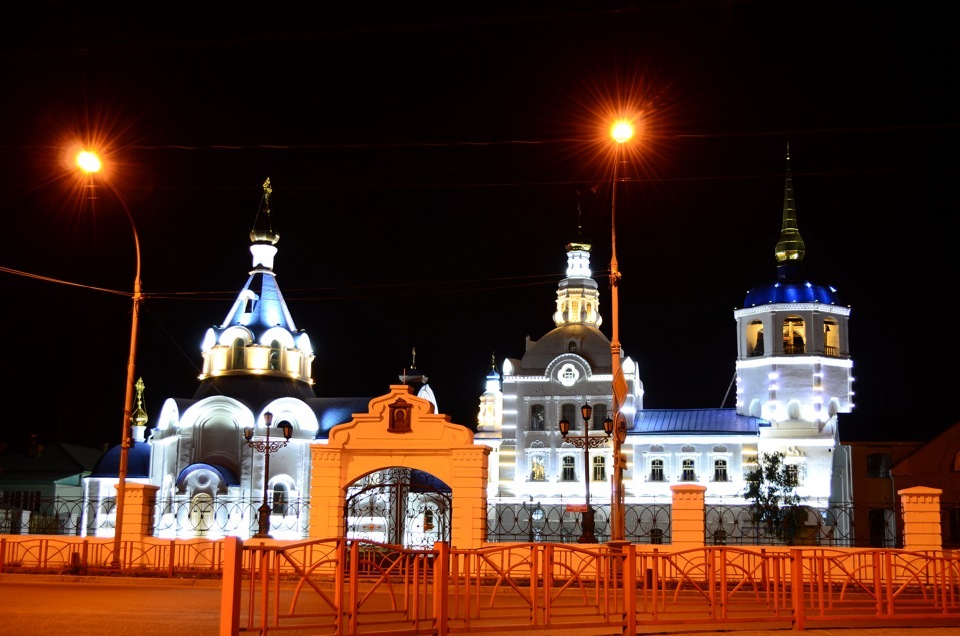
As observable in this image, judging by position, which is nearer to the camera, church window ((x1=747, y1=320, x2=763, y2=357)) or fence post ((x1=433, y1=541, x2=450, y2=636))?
fence post ((x1=433, y1=541, x2=450, y2=636))

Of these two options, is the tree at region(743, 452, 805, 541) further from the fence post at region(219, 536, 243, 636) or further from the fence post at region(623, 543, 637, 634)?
the fence post at region(219, 536, 243, 636)

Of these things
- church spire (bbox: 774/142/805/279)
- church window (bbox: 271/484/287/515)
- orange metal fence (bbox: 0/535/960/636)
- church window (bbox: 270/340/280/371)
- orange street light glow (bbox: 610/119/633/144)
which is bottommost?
orange metal fence (bbox: 0/535/960/636)

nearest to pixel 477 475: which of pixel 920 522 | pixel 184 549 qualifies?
pixel 184 549

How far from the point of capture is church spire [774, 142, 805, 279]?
56.0 meters

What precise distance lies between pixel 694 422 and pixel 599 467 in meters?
5.23

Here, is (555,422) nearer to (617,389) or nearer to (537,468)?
(537,468)

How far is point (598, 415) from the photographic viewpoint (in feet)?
183

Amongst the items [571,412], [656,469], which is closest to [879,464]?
[656,469]

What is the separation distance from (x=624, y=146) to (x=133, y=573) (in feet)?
42.8

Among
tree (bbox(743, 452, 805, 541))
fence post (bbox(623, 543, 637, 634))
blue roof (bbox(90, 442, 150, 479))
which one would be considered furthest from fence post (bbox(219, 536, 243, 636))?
blue roof (bbox(90, 442, 150, 479))

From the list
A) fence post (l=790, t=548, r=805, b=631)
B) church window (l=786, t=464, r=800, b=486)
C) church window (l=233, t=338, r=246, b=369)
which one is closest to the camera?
fence post (l=790, t=548, r=805, b=631)

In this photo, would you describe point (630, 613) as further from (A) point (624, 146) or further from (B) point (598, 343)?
(B) point (598, 343)

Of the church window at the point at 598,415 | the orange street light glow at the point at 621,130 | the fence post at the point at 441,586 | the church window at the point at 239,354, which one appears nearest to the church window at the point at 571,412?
the church window at the point at 598,415

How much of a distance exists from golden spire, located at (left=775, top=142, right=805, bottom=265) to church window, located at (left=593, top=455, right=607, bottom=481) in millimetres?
13503
